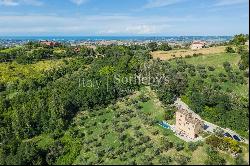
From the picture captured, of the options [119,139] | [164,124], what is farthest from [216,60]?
[119,139]

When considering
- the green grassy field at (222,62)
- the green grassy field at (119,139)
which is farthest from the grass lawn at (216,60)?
the green grassy field at (119,139)

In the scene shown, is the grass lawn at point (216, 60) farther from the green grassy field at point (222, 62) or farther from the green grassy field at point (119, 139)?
the green grassy field at point (119, 139)

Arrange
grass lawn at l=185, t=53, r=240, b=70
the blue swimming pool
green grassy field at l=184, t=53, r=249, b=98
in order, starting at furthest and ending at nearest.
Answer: grass lawn at l=185, t=53, r=240, b=70
green grassy field at l=184, t=53, r=249, b=98
the blue swimming pool

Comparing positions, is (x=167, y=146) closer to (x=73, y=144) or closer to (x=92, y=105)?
(x=73, y=144)

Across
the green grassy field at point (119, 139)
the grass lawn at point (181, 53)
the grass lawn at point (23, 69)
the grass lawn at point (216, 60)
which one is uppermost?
the grass lawn at point (181, 53)

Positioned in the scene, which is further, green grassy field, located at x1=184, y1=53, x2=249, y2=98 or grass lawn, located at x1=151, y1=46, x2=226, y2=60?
grass lawn, located at x1=151, y1=46, x2=226, y2=60

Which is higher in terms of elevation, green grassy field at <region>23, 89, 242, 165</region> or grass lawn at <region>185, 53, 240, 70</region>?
grass lawn at <region>185, 53, 240, 70</region>

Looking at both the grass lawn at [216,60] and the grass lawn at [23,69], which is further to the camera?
the grass lawn at [23,69]

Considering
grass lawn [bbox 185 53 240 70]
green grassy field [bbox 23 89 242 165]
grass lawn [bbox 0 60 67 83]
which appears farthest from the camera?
grass lawn [bbox 0 60 67 83]

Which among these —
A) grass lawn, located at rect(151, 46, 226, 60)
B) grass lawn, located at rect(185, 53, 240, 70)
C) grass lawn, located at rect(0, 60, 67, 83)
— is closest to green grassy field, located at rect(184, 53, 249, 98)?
grass lawn, located at rect(185, 53, 240, 70)

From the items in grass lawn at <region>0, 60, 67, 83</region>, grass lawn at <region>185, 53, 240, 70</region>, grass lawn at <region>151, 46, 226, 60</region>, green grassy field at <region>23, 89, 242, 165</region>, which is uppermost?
grass lawn at <region>151, 46, 226, 60</region>

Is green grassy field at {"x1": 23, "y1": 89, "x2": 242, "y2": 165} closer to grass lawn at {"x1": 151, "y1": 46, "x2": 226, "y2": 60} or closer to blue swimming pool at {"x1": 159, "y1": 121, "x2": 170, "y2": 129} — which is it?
blue swimming pool at {"x1": 159, "y1": 121, "x2": 170, "y2": 129}
